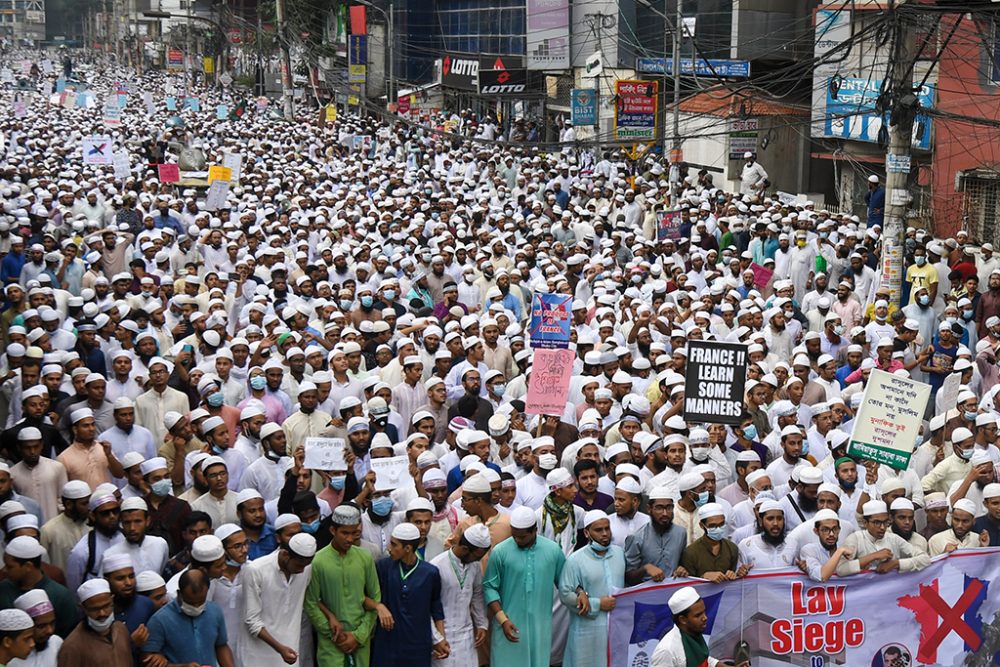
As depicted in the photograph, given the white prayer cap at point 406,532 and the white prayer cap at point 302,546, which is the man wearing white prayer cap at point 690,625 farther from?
the white prayer cap at point 302,546

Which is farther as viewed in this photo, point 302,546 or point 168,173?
point 168,173

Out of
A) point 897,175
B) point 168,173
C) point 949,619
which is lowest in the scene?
point 949,619

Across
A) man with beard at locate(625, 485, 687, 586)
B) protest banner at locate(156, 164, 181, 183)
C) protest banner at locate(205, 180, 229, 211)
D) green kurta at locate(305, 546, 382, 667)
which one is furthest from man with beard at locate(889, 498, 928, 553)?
protest banner at locate(156, 164, 181, 183)

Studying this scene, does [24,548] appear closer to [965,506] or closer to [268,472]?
[268,472]

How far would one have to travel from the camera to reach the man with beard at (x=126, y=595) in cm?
655

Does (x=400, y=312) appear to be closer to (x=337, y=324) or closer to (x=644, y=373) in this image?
(x=337, y=324)

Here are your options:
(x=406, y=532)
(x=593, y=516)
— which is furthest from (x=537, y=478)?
(x=406, y=532)

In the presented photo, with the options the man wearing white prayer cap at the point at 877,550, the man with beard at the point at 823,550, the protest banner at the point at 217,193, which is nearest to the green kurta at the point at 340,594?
the man with beard at the point at 823,550

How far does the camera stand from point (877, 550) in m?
7.67

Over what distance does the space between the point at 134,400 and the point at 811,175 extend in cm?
2350

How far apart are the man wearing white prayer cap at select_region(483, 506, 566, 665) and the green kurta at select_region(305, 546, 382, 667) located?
63 centimetres

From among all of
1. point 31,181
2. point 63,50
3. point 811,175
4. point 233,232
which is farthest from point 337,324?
point 63,50

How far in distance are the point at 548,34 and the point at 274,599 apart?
37.8 meters

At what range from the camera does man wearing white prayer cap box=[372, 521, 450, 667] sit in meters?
7.12
